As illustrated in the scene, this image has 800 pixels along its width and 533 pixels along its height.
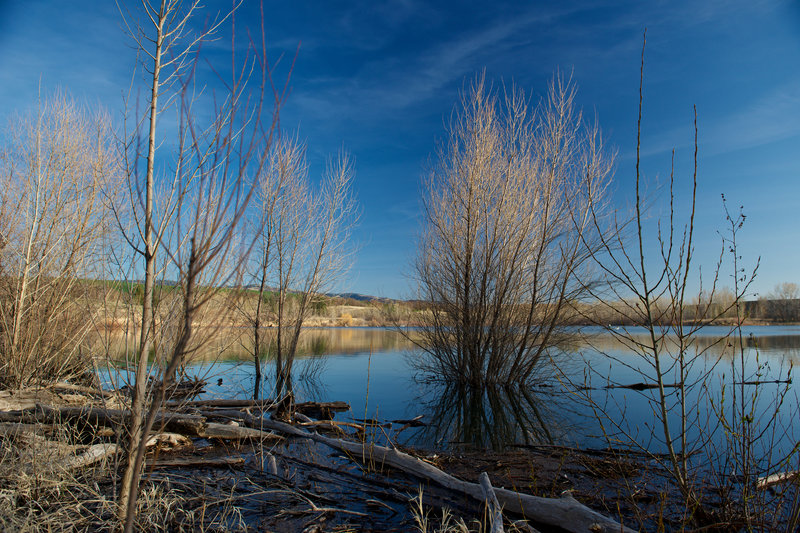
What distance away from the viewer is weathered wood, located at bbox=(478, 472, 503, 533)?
2.39m

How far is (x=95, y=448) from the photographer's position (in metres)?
3.56

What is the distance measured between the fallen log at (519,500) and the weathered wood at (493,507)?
0.11m

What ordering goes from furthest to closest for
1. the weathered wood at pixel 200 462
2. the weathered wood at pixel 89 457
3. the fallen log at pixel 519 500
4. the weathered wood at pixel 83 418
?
the weathered wood at pixel 83 418, the weathered wood at pixel 200 462, the weathered wood at pixel 89 457, the fallen log at pixel 519 500

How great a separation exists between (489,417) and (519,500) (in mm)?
4634

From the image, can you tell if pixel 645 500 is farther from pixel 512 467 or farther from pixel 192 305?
pixel 192 305

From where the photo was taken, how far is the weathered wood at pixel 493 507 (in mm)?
2389

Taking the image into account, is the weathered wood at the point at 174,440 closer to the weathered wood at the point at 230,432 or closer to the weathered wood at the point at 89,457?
the weathered wood at the point at 230,432

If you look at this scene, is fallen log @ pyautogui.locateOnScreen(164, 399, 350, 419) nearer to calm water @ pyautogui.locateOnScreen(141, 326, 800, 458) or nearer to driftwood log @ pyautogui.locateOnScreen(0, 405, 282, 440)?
calm water @ pyautogui.locateOnScreen(141, 326, 800, 458)

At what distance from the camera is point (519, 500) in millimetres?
2816

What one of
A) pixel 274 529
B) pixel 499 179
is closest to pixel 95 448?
pixel 274 529

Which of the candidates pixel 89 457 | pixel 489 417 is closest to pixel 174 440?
pixel 89 457

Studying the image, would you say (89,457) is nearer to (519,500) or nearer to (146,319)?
(146,319)

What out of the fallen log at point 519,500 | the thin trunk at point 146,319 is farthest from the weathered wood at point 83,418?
the thin trunk at point 146,319

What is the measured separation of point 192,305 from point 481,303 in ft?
26.9
